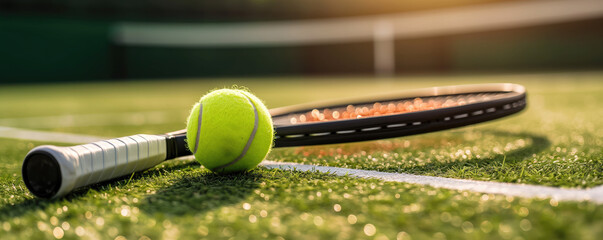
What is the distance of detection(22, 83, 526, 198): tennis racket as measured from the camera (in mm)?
1821

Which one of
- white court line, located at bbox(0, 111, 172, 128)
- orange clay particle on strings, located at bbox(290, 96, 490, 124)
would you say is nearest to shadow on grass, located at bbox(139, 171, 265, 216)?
orange clay particle on strings, located at bbox(290, 96, 490, 124)

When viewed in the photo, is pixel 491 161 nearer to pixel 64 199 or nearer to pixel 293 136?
pixel 293 136

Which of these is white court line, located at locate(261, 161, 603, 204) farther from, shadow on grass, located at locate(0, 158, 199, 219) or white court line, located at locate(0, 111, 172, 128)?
white court line, located at locate(0, 111, 172, 128)

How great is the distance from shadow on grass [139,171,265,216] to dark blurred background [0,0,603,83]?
63.7 feet

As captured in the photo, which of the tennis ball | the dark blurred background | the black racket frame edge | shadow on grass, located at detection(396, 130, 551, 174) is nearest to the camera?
the tennis ball

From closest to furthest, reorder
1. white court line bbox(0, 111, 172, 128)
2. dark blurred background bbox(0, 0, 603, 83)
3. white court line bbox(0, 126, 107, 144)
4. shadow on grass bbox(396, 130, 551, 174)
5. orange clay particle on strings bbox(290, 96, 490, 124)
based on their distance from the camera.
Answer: shadow on grass bbox(396, 130, 551, 174) → orange clay particle on strings bbox(290, 96, 490, 124) → white court line bbox(0, 126, 107, 144) → white court line bbox(0, 111, 172, 128) → dark blurred background bbox(0, 0, 603, 83)

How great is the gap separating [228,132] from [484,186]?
3.33 ft

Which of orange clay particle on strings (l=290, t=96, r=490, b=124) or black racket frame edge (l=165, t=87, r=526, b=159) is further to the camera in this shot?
orange clay particle on strings (l=290, t=96, r=490, b=124)

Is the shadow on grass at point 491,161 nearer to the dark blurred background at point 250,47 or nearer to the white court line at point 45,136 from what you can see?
the white court line at point 45,136

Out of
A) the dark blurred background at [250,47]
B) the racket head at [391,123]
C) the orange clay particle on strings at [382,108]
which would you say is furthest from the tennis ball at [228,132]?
the dark blurred background at [250,47]

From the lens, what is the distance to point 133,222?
1.63 m

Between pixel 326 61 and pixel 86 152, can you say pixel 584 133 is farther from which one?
pixel 326 61

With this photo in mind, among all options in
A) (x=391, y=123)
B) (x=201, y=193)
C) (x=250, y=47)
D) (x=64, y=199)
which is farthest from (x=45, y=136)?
(x=250, y=47)

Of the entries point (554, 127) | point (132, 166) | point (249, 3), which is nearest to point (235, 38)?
point (249, 3)
